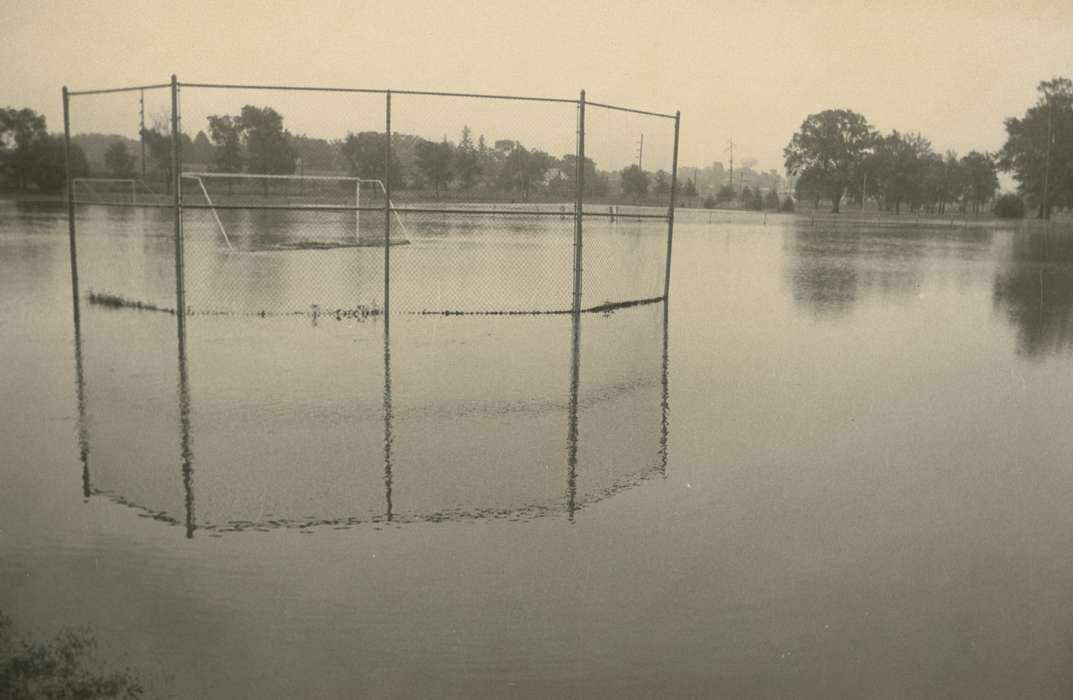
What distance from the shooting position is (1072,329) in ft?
44.9

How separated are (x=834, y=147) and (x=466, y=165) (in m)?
103

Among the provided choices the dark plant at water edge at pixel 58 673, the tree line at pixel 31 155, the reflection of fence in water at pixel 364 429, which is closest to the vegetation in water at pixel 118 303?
the reflection of fence in water at pixel 364 429

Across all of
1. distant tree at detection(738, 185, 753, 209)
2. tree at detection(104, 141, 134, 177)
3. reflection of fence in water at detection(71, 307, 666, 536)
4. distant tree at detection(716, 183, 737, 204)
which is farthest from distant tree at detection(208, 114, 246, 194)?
distant tree at detection(738, 185, 753, 209)

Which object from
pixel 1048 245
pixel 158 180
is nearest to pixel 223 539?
pixel 158 180

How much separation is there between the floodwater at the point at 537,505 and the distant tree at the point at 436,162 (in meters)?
4.14

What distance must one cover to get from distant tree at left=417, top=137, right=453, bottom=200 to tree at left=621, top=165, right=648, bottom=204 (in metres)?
2.81

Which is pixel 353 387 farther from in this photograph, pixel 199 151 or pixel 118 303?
pixel 199 151

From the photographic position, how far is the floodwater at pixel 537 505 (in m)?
3.93

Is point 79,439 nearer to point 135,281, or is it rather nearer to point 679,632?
point 679,632

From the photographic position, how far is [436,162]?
16.7 metres

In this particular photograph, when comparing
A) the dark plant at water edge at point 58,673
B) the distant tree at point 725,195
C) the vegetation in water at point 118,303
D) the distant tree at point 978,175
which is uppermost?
the distant tree at point 978,175

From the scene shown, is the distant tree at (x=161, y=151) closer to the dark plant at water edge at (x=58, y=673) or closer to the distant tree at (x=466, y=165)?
the distant tree at (x=466, y=165)

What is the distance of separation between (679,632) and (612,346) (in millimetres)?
7204

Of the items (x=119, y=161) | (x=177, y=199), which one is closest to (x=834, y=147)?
(x=119, y=161)
